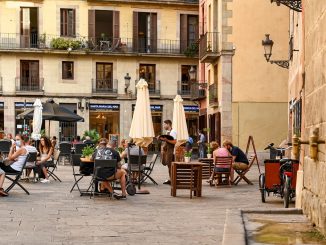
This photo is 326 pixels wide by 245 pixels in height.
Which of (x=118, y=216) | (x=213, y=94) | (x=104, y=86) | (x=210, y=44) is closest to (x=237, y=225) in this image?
→ (x=118, y=216)

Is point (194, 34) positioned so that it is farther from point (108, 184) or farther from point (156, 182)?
point (108, 184)

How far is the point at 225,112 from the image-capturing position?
3275 centimetres

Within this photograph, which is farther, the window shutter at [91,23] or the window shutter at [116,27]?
the window shutter at [116,27]

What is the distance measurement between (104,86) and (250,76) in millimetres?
14649

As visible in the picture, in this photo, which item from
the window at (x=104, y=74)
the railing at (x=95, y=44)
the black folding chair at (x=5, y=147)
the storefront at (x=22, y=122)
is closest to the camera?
the black folding chair at (x=5, y=147)

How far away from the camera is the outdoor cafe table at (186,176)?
600 inches

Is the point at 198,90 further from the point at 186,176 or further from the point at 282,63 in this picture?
the point at 186,176

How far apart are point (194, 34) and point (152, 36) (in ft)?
8.61

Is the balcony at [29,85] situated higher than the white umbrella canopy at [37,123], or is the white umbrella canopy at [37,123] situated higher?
the balcony at [29,85]

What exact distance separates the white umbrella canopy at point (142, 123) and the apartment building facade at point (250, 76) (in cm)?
1531

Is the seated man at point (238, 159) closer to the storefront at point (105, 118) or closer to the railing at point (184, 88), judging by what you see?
the storefront at point (105, 118)

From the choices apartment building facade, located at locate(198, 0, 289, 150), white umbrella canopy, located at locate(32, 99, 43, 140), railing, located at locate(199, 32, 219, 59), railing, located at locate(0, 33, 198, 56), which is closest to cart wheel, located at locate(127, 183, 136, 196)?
white umbrella canopy, located at locate(32, 99, 43, 140)

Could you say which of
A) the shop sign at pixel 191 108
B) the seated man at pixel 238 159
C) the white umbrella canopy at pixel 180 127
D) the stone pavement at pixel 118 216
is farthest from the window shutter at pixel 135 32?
the stone pavement at pixel 118 216

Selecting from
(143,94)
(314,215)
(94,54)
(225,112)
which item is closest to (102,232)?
(314,215)
